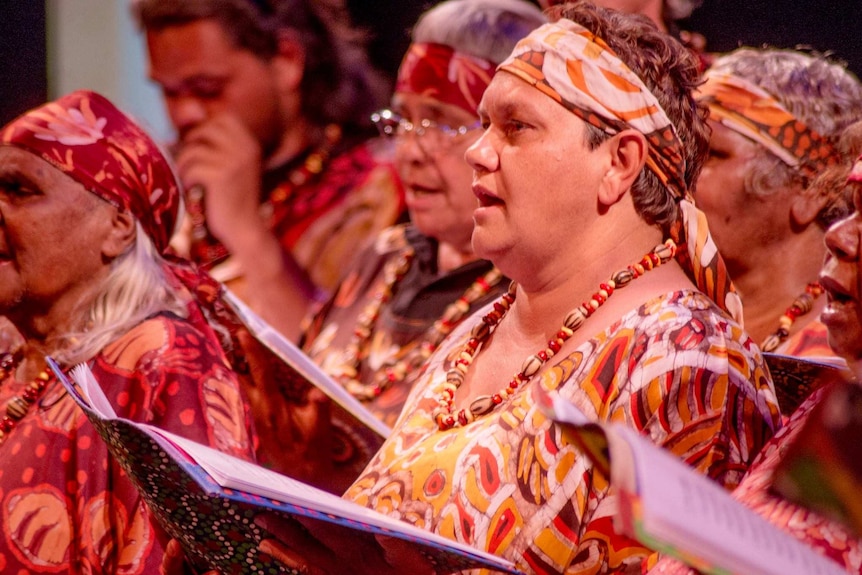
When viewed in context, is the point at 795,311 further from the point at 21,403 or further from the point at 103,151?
the point at 21,403

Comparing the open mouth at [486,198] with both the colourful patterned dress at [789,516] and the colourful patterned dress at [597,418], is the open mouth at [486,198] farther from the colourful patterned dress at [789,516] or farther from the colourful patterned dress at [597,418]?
the colourful patterned dress at [789,516]

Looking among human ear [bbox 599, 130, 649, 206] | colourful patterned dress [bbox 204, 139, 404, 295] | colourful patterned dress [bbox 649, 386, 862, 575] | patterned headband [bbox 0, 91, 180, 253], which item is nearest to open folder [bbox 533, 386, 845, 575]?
colourful patterned dress [bbox 649, 386, 862, 575]

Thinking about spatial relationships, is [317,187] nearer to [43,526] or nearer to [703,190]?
[703,190]

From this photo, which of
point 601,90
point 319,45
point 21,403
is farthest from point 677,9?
point 319,45

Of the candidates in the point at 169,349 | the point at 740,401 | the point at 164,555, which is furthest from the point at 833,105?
the point at 164,555

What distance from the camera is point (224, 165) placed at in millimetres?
4496

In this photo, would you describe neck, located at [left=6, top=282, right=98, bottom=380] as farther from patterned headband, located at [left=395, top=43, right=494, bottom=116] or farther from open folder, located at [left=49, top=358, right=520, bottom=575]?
patterned headband, located at [left=395, top=43, right=494, bottom=116]

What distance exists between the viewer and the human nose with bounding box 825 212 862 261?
162cm

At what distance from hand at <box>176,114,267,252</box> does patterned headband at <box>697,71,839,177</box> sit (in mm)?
2207

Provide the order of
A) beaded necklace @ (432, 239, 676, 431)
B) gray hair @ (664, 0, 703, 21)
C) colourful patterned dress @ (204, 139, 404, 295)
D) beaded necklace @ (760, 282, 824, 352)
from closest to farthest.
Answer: beaded necklace @ (432, 239, 676, 431) < beaded necklace @ (760, 282, 824, 352) < gray hair @ (664, 0, 703, 21) < colourful patterned dress @ (204, 139, 404, 295)

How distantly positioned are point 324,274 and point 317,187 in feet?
1.18

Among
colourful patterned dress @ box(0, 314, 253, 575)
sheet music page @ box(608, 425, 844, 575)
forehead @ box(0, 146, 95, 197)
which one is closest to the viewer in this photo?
sheet music page @ box(608, 425, 844, 575)

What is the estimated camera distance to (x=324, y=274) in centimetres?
425

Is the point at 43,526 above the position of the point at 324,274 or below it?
above
